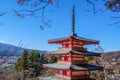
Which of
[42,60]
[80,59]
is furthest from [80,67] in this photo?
[42,60]

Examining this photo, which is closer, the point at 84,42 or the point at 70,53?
the point at 70,53

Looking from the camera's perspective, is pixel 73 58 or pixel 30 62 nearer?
pixel 73 58

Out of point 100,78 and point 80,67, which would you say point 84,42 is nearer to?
point 80,67

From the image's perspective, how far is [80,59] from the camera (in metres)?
14.8

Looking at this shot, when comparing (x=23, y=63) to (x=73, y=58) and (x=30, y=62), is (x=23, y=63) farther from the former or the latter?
(x=73, y=58)

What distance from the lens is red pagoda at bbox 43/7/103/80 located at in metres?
14.2

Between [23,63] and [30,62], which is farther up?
[30,62]

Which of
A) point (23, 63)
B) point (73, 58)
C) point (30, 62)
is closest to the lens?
point (73, 58)

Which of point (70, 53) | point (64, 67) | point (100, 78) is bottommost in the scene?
point (100, 78)

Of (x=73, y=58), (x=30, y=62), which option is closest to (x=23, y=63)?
(x=30, y=62)

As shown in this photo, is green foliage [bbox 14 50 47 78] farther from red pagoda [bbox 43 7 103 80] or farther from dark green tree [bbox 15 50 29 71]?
red pagoda [bbox 43 7 103 80]

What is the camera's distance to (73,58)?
14414 mm

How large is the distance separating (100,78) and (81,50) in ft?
40.2

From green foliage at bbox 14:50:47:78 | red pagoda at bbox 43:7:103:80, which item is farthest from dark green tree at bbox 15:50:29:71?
red pagoda at bbox 43:7:103:80
